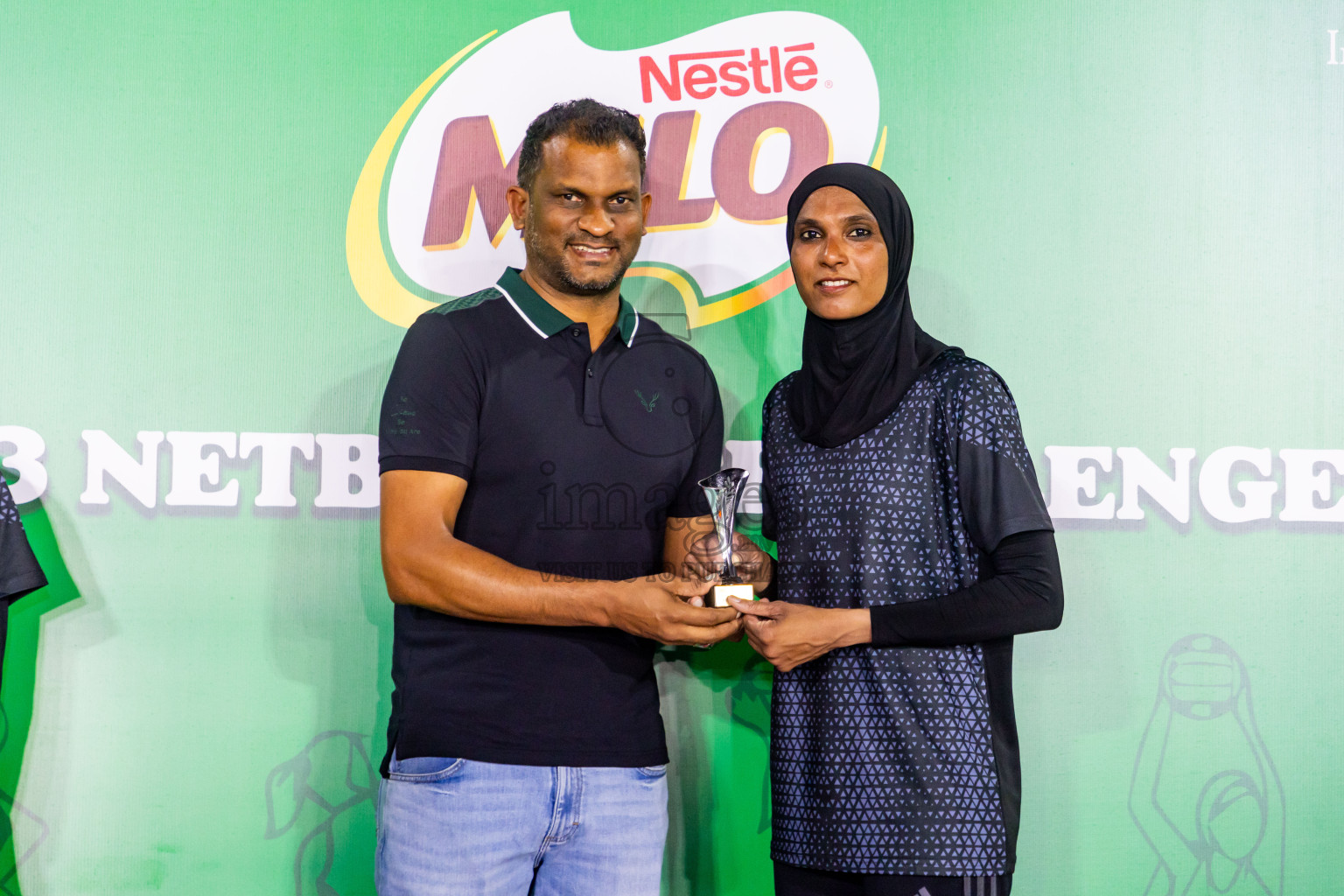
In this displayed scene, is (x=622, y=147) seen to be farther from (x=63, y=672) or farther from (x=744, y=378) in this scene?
(x=63, y=672)

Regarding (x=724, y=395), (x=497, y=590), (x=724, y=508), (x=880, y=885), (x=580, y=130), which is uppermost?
(x=580, y=130)

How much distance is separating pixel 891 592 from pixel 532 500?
67cm

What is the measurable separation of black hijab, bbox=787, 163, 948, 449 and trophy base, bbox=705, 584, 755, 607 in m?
0.31

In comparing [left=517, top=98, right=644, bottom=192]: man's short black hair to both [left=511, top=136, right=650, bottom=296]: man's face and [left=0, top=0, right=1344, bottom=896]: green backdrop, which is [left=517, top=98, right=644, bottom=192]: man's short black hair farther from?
[left=0, top=0, right=1344, bottom=896]: green backdrop

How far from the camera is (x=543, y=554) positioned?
6.13 ft

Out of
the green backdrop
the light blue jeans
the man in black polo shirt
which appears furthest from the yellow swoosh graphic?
the light blue jeans

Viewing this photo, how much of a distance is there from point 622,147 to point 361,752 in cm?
149

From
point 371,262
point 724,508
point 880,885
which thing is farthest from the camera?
point 371,262

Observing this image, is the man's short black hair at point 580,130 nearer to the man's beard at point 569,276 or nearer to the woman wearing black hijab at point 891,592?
the man's beard at point 569,276

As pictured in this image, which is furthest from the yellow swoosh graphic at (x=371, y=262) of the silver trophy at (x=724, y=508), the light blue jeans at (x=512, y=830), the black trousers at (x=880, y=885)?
the black trousers at (x=880, y=885)

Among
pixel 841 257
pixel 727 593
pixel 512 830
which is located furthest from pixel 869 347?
pixel 512 830

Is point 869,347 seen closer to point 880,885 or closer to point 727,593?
point 727,593

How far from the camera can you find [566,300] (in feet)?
6.61

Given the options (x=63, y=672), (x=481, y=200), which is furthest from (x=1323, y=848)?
(x=63, y=672)
